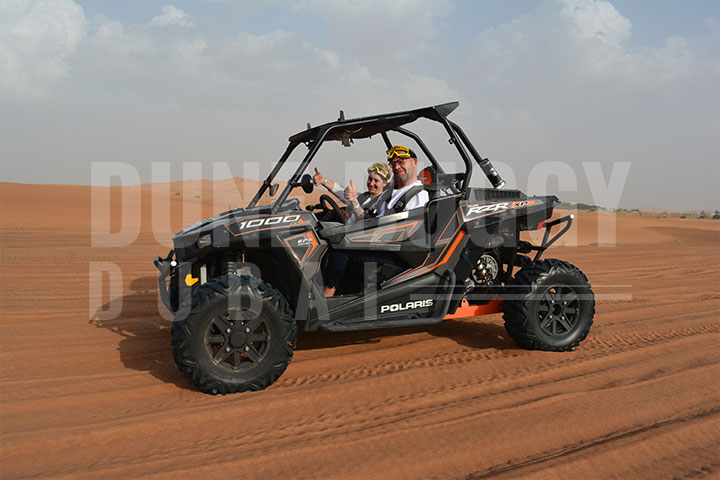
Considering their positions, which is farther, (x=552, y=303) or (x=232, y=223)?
(x=552, y=303)

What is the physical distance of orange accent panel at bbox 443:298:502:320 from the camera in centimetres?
482

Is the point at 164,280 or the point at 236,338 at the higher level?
the point at 164,280

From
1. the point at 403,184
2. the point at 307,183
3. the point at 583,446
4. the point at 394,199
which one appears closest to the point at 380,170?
the point at 403,184

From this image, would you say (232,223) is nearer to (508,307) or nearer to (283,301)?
(283,301)

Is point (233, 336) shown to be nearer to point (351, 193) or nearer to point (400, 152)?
point (351, 193)

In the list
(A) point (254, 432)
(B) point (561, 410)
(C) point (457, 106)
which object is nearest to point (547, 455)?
(B) point (561, 410)

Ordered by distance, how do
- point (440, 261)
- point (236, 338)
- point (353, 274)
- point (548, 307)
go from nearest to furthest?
point (236, 338) < point (440, 261) < point (353, 274) < point (548, 307)

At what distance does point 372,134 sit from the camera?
5.09m

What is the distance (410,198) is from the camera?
4664 mm

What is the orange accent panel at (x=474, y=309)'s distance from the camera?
4.82 metres

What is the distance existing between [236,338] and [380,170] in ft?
8.34

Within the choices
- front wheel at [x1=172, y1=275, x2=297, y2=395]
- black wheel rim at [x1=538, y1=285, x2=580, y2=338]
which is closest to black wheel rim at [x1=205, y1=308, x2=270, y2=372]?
front wheel at [x1=172, y1=275, x2=297, y2=395]

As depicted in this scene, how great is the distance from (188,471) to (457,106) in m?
3.50

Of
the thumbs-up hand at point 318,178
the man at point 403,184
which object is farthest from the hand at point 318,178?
A: the man at point 403,184
